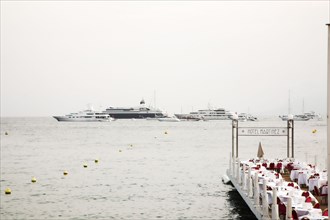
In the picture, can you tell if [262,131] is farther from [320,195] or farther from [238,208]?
[320,195]

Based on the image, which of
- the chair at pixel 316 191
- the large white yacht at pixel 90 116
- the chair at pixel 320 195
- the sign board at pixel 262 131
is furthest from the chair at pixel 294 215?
the large white yacht at pixel 90 116

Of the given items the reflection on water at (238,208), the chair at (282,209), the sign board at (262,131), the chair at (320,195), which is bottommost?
the reflection on water at (238,208)

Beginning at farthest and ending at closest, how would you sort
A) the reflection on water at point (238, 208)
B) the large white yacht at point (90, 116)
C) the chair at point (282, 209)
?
1. the large white yacht at point (90, 116)
2. the reflection on water at point (238, 208)
3. the chair at point (282, 209)

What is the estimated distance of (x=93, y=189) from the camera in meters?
28.2

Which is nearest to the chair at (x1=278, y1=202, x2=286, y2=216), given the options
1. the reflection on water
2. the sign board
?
the reflection on water

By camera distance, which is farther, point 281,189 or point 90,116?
point 90,116

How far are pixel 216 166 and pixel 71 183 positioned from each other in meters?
14.0

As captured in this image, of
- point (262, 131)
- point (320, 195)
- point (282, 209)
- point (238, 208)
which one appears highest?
point (262, 131)

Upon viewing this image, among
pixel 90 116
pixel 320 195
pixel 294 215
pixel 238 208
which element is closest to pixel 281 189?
pixel 320 195

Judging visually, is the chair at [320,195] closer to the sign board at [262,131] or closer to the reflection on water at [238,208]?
the reflection on water at [238,208]

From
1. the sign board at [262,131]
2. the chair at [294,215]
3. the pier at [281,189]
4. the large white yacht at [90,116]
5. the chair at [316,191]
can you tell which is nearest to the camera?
the chair at [294,215]

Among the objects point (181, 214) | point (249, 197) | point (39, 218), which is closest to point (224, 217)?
point (181, 214)

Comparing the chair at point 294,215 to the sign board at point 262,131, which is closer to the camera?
the chair at point 294,215

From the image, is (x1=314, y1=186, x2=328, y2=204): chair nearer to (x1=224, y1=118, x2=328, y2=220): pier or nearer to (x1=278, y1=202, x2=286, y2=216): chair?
(x1=224, y1=118, x2=328, y2=220): pier
